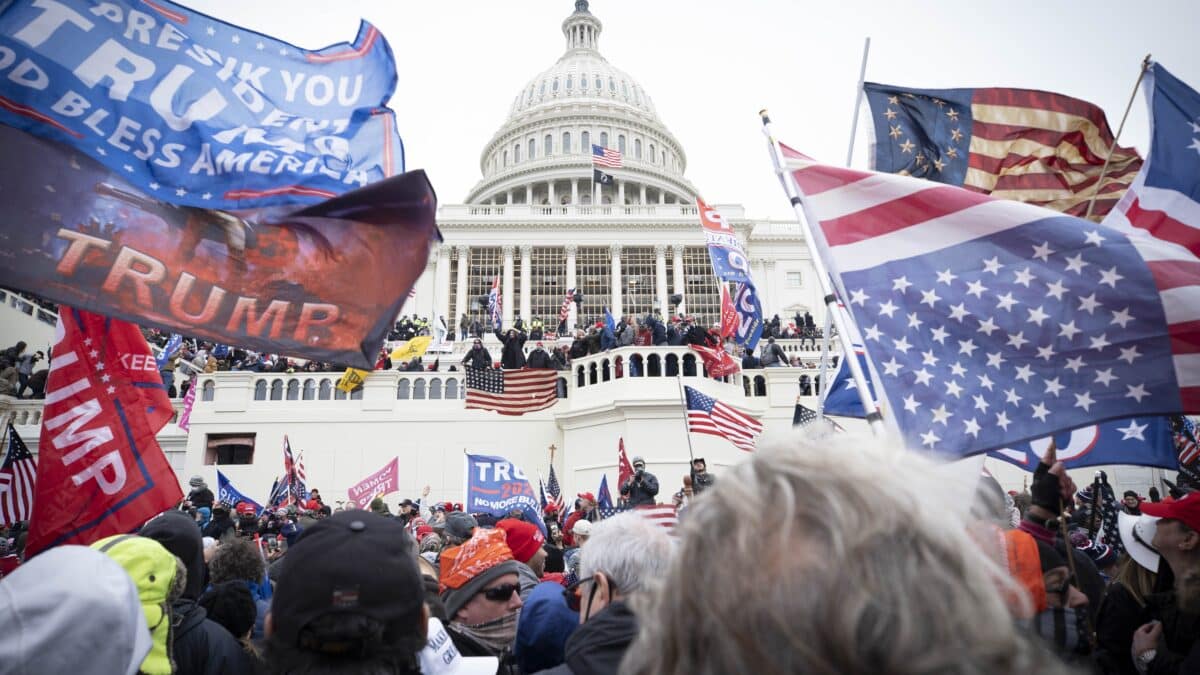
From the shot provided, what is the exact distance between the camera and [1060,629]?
292cm

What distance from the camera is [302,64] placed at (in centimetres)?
423

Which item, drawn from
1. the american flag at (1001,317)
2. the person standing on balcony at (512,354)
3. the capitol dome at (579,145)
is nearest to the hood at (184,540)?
the american flag at (1001,317)

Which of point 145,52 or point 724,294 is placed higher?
point 724,294

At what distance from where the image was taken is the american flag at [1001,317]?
3.59 m

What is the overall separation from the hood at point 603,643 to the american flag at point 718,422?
9725 mm

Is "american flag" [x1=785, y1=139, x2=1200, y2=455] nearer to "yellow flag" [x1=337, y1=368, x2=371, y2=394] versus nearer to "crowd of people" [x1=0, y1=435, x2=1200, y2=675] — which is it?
"crowd of people" [x1=0, y1=435, x2=1200, y2=675]

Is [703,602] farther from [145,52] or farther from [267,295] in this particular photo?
[145,52]

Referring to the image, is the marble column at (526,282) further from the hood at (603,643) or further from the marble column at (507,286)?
the hood at (603,643)

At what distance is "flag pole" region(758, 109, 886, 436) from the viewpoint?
10.3ft

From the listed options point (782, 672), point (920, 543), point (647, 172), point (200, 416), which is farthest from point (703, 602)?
point (647, 172)

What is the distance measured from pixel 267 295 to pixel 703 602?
10.7 ft

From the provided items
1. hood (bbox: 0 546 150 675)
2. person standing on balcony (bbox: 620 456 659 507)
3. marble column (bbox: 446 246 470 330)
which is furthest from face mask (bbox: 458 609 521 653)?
marble column (bbox: 446 246 470 330)

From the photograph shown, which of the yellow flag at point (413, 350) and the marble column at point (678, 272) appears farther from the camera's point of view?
the marble column at point (678, 272)

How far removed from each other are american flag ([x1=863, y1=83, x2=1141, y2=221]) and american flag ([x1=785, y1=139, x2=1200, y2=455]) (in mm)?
1748
